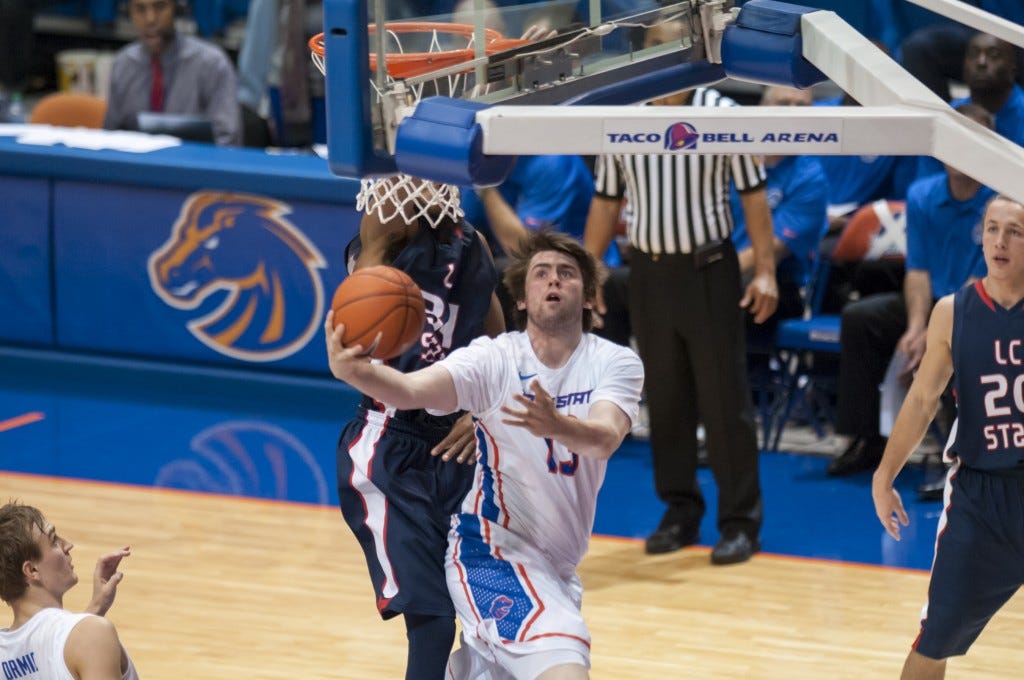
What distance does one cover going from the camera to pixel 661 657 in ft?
20.7

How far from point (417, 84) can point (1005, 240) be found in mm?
1912

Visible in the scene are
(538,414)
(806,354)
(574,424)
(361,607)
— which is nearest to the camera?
(538,414)

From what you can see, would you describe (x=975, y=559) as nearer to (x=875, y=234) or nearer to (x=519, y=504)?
(x=519, y=504)

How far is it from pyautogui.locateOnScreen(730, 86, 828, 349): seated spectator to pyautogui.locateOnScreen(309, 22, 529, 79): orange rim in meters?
4.19

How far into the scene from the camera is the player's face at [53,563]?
463 centimetres

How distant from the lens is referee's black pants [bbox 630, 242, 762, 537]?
7.45 metres

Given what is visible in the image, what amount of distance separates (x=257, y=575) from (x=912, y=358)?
3296mm

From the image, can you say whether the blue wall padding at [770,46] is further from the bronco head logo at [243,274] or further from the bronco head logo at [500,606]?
the bronco head logo at [243,274]

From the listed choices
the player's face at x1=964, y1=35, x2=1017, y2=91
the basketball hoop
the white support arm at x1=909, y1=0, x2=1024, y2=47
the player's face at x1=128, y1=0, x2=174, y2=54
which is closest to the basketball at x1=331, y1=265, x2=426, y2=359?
the basketball hoop

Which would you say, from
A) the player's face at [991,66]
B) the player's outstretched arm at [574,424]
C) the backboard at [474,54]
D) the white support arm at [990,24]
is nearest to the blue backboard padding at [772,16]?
the backboard at [474,54]

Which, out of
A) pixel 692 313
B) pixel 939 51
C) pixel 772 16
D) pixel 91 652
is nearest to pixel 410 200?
pixel 772 16

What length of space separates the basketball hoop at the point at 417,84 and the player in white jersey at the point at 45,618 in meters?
1.30

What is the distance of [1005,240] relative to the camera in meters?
4.89

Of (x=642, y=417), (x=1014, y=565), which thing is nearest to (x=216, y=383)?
(x=642, y=417)
